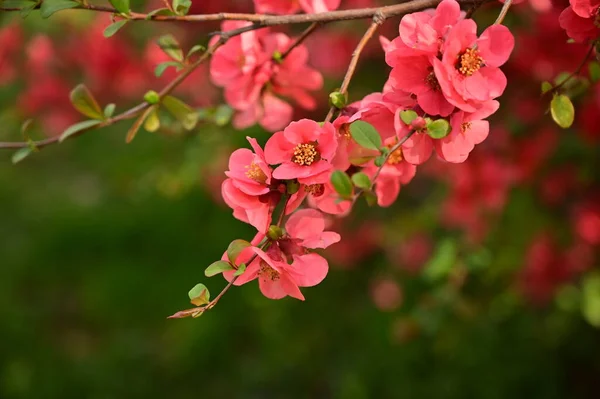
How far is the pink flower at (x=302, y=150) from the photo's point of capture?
64 cm

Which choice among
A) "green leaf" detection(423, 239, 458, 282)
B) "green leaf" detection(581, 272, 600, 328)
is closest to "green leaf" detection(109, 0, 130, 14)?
"green leaf" detection(423, 239, 458, 282)

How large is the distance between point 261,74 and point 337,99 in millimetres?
243

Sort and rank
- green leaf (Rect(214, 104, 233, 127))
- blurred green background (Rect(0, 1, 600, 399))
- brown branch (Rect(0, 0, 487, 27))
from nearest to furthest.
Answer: brown branch (Rect(0, 0, 487, 27)) < green leaf (Rect(214, 104, 233, 127)) < blurred green background (Rect(0, 1, 600, 399))

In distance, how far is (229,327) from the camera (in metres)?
2.29

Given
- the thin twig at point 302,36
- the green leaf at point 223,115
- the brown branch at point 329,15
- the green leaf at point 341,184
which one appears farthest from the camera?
the green leaf at point 223,115

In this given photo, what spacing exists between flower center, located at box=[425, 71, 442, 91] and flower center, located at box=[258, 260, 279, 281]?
0.76 ft

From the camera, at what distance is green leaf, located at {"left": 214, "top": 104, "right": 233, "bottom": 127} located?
0.99 meters

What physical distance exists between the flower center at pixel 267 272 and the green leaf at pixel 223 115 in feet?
1.24

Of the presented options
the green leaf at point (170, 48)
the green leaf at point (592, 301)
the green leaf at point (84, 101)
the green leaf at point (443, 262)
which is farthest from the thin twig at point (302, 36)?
the green leaf at point (592, 301)

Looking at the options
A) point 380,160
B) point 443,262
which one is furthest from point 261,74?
point 443,262

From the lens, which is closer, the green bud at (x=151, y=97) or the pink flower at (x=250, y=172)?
the pink flower at (x=250, y=172)

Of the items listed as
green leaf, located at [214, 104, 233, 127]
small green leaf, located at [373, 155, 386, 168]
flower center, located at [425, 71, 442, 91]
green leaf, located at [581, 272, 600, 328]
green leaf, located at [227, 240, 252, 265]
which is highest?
flower center, located at [425, 71, 442, 91]

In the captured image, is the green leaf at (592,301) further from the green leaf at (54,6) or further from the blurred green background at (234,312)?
the green leaf at (54,6)

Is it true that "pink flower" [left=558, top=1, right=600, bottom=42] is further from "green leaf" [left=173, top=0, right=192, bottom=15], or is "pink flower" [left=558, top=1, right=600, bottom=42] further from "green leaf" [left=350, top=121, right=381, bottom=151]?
"green leaf" [left=173, top=0, right=192, bottom=15]
